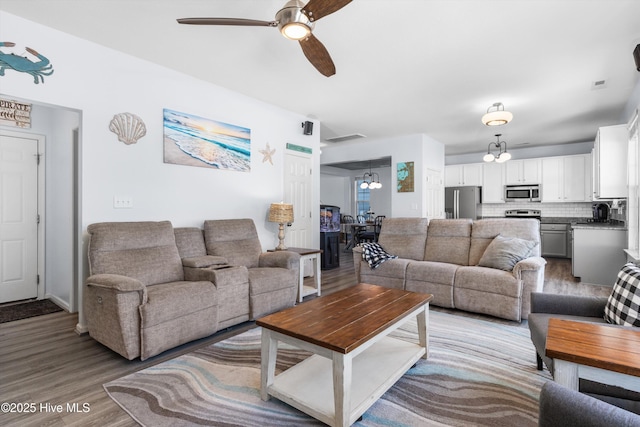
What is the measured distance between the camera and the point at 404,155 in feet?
21.8

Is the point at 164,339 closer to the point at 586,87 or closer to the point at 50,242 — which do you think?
the point at 50,242

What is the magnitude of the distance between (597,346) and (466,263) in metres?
2.72

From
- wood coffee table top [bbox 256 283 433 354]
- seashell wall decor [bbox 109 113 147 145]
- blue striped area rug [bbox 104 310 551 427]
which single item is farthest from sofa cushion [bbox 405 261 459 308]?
Answer: seashell wall decor [bbox 109 113 147 145]

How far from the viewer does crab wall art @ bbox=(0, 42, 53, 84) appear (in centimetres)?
250

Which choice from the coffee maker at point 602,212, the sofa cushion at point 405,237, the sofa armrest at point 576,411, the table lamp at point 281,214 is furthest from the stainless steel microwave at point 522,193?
the sofa armrest at point 576,411

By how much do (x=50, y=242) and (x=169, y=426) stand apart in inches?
142

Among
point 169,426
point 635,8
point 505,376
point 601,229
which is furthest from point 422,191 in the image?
point 169,426

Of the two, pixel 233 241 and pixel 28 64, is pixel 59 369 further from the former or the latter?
pixel 28 64

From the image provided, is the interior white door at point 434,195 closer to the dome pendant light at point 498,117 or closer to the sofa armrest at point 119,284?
the dome pendant light at point 498,117

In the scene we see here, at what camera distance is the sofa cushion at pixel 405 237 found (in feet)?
13.7

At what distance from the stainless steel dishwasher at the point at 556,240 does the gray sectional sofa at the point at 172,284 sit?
6.49 meters

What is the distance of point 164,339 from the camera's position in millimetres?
2416

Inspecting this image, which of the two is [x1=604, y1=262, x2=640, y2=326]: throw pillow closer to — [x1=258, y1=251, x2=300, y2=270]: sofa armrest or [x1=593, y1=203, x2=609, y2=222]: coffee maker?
[x1=258, y1=251, x2=300, y2=270]: sofa armrest

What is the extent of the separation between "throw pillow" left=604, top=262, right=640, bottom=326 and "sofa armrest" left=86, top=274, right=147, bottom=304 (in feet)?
9.85
